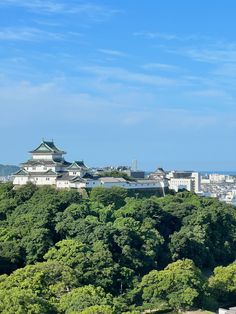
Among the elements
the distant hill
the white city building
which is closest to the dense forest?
the white city building

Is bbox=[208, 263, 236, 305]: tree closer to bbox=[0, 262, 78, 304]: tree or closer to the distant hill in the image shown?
bbox=[0, 262, 78, 304]: tree

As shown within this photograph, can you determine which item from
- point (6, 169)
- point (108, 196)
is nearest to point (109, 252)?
point (108, 196)

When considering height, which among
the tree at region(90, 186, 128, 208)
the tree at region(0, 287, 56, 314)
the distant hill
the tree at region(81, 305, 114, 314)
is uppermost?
the distant hill

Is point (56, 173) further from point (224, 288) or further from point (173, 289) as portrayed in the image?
point (173, 289)

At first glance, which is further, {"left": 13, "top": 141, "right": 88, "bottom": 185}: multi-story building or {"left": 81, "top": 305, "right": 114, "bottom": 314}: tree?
{"left": 13, "top": 141, "right": 88, "bottom": 185}: multi-story building

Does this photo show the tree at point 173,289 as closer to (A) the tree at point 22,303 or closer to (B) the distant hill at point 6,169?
(A) the tree at point 22,303

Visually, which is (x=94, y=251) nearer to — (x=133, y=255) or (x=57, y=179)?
(x=133, y=255)
